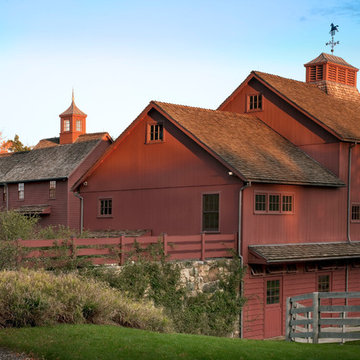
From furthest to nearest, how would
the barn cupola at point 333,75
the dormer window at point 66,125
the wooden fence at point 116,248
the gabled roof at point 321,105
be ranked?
the dormer window at point 66,125 → the barn cupola at point 333,75 → the gabled roof at point 321,105 → the wooden fence at point 116,248

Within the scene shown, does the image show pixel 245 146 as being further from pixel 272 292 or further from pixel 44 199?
pixel 44 199

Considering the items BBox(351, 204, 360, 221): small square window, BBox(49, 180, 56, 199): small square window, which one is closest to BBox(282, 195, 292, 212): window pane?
BBox(351, 204, 360, 221): small square window

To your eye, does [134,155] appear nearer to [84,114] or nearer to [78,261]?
[78,261]

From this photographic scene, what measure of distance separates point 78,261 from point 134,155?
10.6 metres

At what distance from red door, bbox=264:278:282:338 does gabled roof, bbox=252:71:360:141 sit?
23.4 feet

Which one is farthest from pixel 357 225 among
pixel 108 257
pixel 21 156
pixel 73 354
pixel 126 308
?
pixel 21 156

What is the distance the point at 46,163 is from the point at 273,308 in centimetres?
2553

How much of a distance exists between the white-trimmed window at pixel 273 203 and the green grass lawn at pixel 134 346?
37.0 ft

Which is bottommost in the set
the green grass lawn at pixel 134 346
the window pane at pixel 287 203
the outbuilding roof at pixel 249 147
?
the green grass lawn at pixel 134 346

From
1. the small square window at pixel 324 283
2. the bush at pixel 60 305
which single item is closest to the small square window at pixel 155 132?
the small square window at pixel 324 283

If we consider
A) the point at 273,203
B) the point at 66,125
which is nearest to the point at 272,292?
the point at 273,203

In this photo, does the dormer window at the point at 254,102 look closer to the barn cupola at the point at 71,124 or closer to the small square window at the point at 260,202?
the small square window at the point at 260,202

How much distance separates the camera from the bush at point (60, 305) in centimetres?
1391

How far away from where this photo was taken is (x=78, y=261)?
19.2 m
